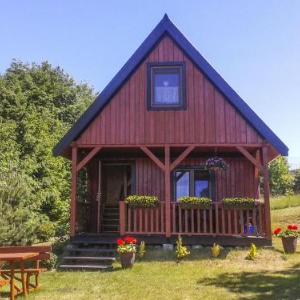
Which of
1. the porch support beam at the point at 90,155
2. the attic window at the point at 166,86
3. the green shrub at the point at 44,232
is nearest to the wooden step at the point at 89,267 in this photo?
the porch support beam at the point at 90,155

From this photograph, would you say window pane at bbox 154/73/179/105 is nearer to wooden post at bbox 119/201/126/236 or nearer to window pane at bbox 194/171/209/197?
window pane at bbox 194/171/209/197

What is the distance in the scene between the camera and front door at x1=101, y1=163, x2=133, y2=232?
17.7 metres

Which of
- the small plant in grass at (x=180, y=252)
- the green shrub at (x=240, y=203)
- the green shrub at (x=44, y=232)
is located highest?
the green shrub at (x=240, y=203)

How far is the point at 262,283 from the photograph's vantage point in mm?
9750

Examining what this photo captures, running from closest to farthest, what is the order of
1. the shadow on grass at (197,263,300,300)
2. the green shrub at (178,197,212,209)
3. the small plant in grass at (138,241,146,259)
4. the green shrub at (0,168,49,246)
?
1. the shadow on grass at (197,263,300,300)
2. the small plant in grass at (138,241,146,259)
3. the green shrub at (178,197,212,209)
4. the green shrub at (0,168,49,246)

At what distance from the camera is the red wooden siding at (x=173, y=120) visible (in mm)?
14742

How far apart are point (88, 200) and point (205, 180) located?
4.61 meters

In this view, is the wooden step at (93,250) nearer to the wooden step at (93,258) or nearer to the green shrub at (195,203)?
the wooden step at (93,258)

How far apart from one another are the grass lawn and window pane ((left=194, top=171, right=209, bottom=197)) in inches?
138

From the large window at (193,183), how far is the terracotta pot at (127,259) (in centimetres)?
525

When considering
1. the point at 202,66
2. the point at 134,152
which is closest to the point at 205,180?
the point at 134,152

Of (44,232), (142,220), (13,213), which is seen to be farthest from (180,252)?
(44,232)

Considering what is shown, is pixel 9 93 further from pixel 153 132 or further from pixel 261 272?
pixel 261 272

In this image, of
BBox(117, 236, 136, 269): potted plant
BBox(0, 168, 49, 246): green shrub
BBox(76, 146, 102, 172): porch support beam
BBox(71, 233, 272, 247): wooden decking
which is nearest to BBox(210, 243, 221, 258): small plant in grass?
BBox(71, 233, 272, 247): wooden decking
